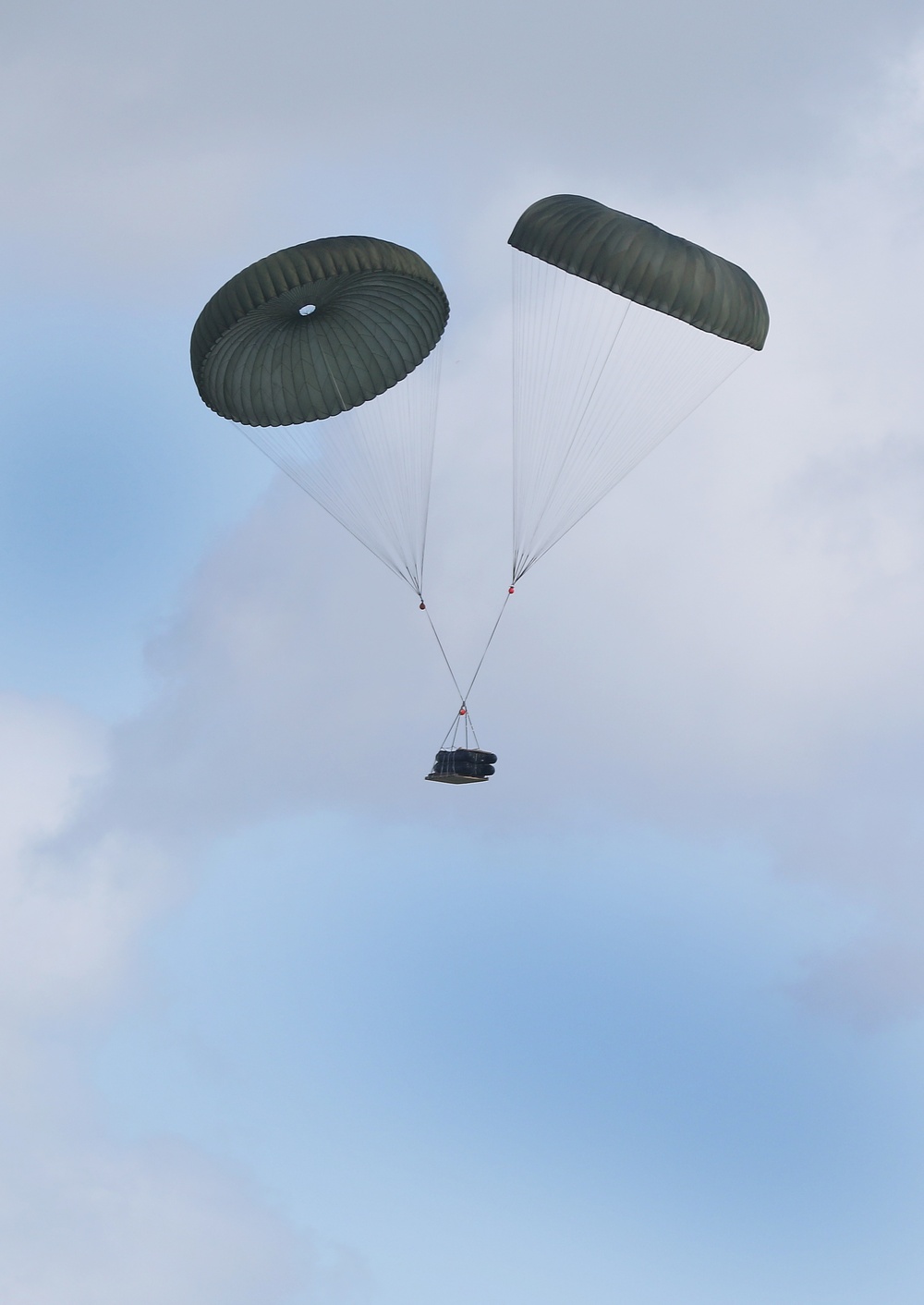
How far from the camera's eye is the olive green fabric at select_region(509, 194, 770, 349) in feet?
113

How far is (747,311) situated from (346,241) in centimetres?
789

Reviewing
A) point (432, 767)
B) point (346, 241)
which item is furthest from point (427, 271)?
point (432, 767)

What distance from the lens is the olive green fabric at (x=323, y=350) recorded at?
38875 millimetres

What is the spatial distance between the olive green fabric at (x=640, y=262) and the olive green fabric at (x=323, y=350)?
3.63 metres

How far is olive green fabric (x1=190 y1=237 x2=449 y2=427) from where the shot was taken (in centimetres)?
3888

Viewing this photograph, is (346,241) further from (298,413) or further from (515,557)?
(515,557)

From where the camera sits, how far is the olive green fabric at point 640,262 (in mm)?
34438

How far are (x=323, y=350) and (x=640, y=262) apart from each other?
8040 mm

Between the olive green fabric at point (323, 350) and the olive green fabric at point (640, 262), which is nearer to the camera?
the olive green fabric at point (640, 262)

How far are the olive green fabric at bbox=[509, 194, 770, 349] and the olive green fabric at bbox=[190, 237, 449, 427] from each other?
3633mm

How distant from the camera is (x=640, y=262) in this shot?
34.4 metres

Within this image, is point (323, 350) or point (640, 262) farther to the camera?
point (323, 350)

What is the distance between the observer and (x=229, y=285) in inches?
1443

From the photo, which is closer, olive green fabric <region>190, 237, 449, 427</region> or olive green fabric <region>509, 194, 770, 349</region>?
olive green fabric <region>509, 194, 770, 349</region>
